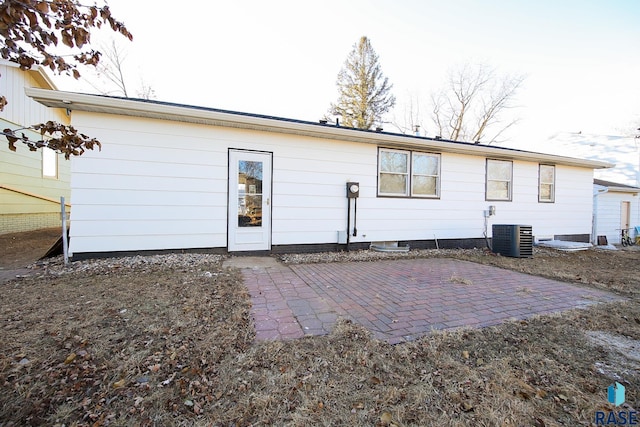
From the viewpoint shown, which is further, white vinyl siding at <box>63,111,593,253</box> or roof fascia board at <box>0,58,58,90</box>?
roof fascia board at <box>0,58,58,90</box>

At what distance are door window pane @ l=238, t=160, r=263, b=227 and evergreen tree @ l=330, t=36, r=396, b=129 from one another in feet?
48.5

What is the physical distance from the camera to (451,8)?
957 centimetres

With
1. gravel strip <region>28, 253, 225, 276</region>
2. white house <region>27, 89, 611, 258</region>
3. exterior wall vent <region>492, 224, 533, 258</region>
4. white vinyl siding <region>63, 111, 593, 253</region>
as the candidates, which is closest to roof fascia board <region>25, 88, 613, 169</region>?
white house <region>27, 89, 611, 258</region>

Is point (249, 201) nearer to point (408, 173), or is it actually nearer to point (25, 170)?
point (408, 173)

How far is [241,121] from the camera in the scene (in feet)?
17.0

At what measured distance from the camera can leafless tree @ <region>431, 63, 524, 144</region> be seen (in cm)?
1970

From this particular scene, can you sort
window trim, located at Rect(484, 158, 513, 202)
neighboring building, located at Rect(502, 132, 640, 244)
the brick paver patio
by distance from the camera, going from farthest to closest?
neighboring building, located at Rect(502, 132, 640, 244) → window trim, located at Rect(484, 158, 513, 202) → the brick paver patio

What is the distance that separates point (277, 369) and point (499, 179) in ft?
28.0

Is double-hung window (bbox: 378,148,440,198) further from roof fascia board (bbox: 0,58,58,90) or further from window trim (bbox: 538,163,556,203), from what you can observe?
roof fascia board (bbox: 0,58,58,90)

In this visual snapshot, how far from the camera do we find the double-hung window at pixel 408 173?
6.79 m

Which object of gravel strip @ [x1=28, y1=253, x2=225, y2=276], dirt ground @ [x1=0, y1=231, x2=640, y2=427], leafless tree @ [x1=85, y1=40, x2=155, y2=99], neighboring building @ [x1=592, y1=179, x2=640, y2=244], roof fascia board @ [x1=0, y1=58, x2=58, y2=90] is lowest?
dirt ground @ [x1=0, y1=231, x2=640, y2=427]

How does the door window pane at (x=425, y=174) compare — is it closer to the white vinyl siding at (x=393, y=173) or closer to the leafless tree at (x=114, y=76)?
the white vinyl siding at (x=393, y=173)

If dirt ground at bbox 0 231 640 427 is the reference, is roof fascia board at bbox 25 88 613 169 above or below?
above

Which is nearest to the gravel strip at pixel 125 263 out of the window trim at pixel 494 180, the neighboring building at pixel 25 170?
the neighboring building at pixel 25 170
